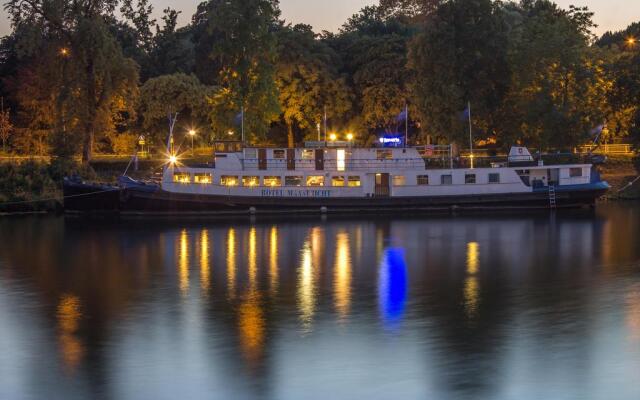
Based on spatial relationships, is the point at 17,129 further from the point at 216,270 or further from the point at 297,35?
the point at 216,270

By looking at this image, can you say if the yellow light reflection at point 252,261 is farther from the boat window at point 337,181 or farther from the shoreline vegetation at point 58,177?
the shoreline vegetation at point 58,177

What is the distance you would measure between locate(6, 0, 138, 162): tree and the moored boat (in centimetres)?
1517

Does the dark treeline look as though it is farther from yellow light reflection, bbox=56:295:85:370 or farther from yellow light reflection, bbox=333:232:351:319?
yellow light reflection, bbox=56:295:85:370

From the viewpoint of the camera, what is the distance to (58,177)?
258 ft

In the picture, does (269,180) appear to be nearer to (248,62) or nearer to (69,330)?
(248,62)

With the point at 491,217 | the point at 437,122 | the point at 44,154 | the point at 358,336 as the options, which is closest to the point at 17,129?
the point at 44,154

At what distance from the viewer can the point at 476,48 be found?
82.4 m

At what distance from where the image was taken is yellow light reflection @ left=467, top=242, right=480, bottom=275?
44.1 meters

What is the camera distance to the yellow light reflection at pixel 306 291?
33.2 m

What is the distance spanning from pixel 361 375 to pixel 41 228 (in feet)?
138

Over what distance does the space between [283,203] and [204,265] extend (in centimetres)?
2371

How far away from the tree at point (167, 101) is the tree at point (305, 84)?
8772 mm

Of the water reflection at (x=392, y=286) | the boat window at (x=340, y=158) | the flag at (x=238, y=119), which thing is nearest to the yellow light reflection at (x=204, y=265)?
the water reflection at (x=392, y=286)

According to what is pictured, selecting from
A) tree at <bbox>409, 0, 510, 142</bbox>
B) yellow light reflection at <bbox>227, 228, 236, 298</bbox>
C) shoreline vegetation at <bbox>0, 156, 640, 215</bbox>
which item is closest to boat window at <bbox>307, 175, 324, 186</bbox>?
yellow light reflection at <bbox>227, 228, 236, 298</bbox>
